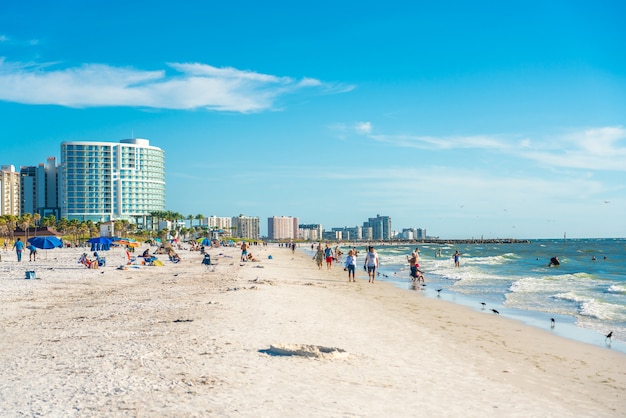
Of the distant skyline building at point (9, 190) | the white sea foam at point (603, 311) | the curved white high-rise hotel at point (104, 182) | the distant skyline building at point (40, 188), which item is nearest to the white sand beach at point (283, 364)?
the white sea foam at point (603, 311)

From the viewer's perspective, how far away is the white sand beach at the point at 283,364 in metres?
6.27

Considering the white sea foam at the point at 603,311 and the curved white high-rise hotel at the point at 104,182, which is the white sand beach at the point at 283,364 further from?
the curved white high-rise hotel at the point at 104,182

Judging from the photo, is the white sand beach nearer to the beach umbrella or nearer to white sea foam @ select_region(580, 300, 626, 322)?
white sea foam @ select_region(580, 300, 626, 322)

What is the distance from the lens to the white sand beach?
6.27 metres

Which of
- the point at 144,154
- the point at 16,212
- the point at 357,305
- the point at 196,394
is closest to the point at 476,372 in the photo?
the point at 196,394

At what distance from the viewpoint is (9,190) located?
177 meters

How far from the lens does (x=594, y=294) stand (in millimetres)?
23875

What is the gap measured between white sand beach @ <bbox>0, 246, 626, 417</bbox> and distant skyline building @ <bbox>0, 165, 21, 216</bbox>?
180 m

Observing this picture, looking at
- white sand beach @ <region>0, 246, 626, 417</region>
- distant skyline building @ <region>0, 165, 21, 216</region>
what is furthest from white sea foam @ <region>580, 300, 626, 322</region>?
distant skyline building @ <region>0, 165, 21, 216</region>

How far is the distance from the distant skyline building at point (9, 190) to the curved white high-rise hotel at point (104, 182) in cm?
2322

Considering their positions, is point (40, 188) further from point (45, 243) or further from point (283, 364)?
point (283, 364)

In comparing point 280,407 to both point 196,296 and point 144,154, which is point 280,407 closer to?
point 196,296

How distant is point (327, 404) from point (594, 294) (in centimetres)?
2142

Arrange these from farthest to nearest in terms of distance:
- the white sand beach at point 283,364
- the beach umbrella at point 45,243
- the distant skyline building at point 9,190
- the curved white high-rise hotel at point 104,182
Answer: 1. the distant skyline building at point 9,190
2. the curved white high-rise hotel at point 104,182
3. the beach umbrella at point 45,243
4. the white sand beach at point 283,364
